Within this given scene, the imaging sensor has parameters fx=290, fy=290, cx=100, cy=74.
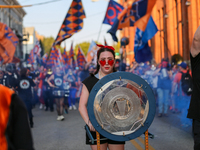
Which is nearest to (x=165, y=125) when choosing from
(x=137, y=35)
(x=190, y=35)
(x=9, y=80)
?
(x=9, y=80)

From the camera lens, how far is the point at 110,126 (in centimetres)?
262

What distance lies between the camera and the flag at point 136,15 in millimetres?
10805

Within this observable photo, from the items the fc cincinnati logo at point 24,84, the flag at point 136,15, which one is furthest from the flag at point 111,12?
the fc cincinnati logo at point 24,84

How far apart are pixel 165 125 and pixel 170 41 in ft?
74.4

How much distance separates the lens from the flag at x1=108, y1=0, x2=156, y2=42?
1080 cm

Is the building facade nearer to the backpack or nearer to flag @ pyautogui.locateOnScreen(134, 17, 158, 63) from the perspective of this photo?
flag @ pyautogui.locateOnScreen(134, 17, 158, 63)

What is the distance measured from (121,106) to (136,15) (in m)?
8.89

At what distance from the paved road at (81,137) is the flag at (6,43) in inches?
216

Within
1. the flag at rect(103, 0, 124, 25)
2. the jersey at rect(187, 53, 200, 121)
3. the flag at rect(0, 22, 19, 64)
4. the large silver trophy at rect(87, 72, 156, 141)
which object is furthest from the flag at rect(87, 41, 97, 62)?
the large silver trophy at rect(87, 72, 156, 141)

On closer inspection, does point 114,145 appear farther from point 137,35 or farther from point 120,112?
point 137,35

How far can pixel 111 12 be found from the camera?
49.0 ft

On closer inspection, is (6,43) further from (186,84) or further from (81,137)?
(186,84)

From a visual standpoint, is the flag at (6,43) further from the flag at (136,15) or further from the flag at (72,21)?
the flag at (136,15)

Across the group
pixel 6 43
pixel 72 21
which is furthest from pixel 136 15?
pixel 6 43
